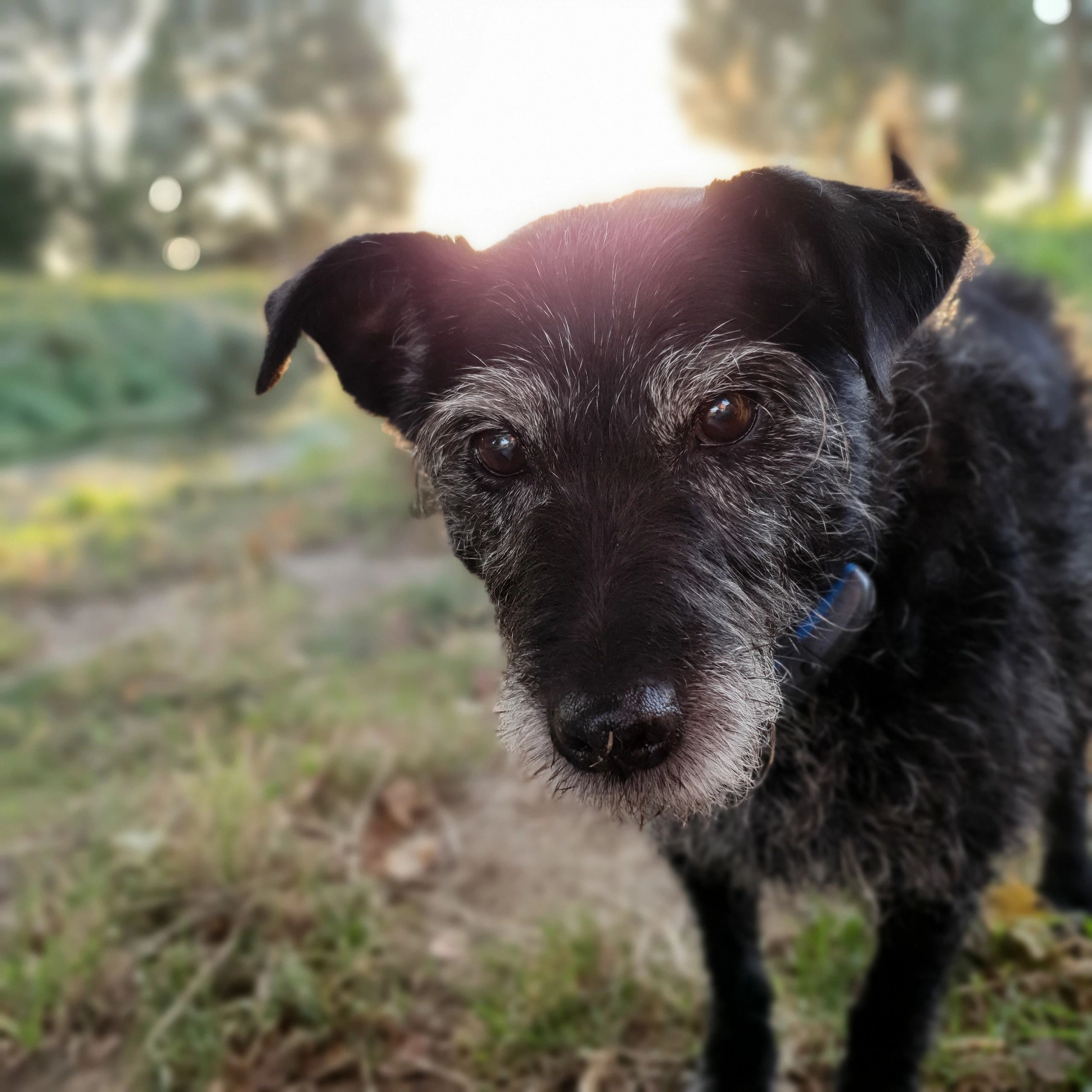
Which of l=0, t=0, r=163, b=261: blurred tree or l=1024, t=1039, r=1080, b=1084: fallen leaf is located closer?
l=1024, t=1039, r=1080, b=1084: fallen leaf

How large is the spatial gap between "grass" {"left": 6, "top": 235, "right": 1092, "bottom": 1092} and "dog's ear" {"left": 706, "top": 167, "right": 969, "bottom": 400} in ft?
6.00

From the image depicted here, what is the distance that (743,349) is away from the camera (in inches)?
69.5

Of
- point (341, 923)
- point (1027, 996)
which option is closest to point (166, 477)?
point (341, 923)

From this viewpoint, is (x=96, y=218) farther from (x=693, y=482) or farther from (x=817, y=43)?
(x=817, y=43)

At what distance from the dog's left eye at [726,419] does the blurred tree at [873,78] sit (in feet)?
37.0

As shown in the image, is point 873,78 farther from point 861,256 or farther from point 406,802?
point 861,256

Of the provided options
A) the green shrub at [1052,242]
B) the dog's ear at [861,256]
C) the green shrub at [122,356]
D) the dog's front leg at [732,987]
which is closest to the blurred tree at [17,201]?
the green shrub at [122,356]

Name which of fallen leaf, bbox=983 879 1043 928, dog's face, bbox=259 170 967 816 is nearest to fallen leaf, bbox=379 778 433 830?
dog's face, bbox=259 170 967 816

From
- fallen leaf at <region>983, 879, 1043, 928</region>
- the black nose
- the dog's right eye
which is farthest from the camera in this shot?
fallen leaf at <region>983, 879, 1043, 928</region>

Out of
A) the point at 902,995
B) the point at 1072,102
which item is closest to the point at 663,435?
the point at 902,995

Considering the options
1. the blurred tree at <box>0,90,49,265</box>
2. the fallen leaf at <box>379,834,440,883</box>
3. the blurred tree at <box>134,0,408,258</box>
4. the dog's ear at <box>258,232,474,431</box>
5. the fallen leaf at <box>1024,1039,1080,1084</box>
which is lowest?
the fallen leaf at <box>379,834,440,883</box>

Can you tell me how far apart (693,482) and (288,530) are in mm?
6358

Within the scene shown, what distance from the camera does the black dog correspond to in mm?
1639

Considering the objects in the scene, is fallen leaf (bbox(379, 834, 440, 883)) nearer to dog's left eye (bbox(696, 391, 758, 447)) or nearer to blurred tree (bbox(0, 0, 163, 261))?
dog's left eye (bbox(696, 391, 758, 447))
